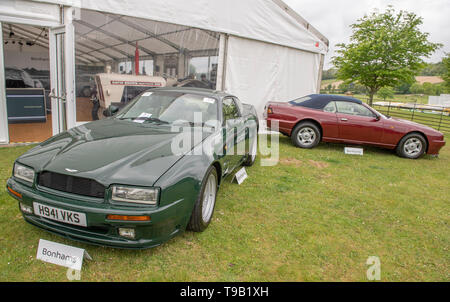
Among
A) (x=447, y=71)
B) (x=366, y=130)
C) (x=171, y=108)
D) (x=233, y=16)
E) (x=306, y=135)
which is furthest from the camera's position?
(x=447, y=71)

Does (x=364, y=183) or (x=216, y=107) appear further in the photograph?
(x=364, y=183)

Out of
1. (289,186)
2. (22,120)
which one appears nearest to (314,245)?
(289,186)

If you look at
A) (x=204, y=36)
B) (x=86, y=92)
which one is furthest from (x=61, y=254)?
(x=204, y=36)

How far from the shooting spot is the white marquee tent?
5816mm

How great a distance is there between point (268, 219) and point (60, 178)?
2.23 metres

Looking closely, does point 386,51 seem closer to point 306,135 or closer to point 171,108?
point 306,135

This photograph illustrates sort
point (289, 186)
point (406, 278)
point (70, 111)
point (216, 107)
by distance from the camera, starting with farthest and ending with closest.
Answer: point (70, 111) → point (289, 186) → point (216, 107) → point (406, 278)

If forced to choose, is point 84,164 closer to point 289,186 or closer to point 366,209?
point 289,186

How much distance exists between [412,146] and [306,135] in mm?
2534

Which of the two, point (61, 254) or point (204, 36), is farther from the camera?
point (204, 36)

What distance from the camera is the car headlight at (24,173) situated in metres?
2.49

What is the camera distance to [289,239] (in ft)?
10.1
